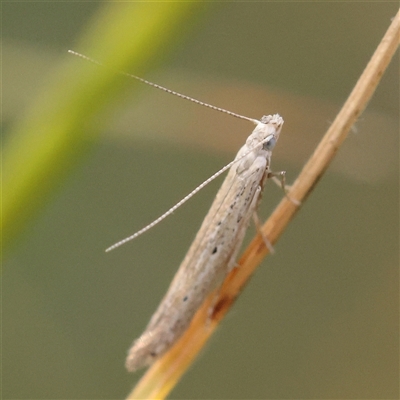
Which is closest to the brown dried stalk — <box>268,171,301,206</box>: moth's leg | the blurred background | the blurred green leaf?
<box>268,171,301,206</box>: moth's leg

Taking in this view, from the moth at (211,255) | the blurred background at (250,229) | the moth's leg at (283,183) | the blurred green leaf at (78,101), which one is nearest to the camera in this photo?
the blurred green leaf at (78,101)

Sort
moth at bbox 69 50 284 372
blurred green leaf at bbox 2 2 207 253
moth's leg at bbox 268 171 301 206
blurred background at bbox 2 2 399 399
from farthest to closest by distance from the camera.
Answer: blurred background at bbox 2 2 399 399
moth at bbox 69 50 284 372
moth's leg at bbox 268 171 301 206
blurred green leaf at bbox 2 2 207 253

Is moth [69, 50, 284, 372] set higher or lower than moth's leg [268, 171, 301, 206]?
lower

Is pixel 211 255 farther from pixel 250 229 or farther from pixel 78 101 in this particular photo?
pixel 250 229

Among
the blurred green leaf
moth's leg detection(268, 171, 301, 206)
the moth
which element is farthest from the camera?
the moth

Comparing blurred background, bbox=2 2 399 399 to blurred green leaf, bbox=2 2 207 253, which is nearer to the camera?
blurred green leaf, bbox=2 2 207 253

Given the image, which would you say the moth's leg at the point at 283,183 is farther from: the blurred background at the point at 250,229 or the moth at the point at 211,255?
the blurred background at the point at 250,229

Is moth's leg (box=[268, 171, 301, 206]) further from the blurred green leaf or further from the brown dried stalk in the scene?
the blurred green leaf

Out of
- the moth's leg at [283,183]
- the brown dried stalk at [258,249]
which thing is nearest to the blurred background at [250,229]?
the moth's leg at [283,183]

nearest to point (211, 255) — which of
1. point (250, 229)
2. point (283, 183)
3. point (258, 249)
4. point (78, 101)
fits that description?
point (258, 249)

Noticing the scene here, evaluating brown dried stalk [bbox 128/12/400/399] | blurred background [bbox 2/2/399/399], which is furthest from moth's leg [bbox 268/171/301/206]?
blurred background [bbox 2/2/399/399]
